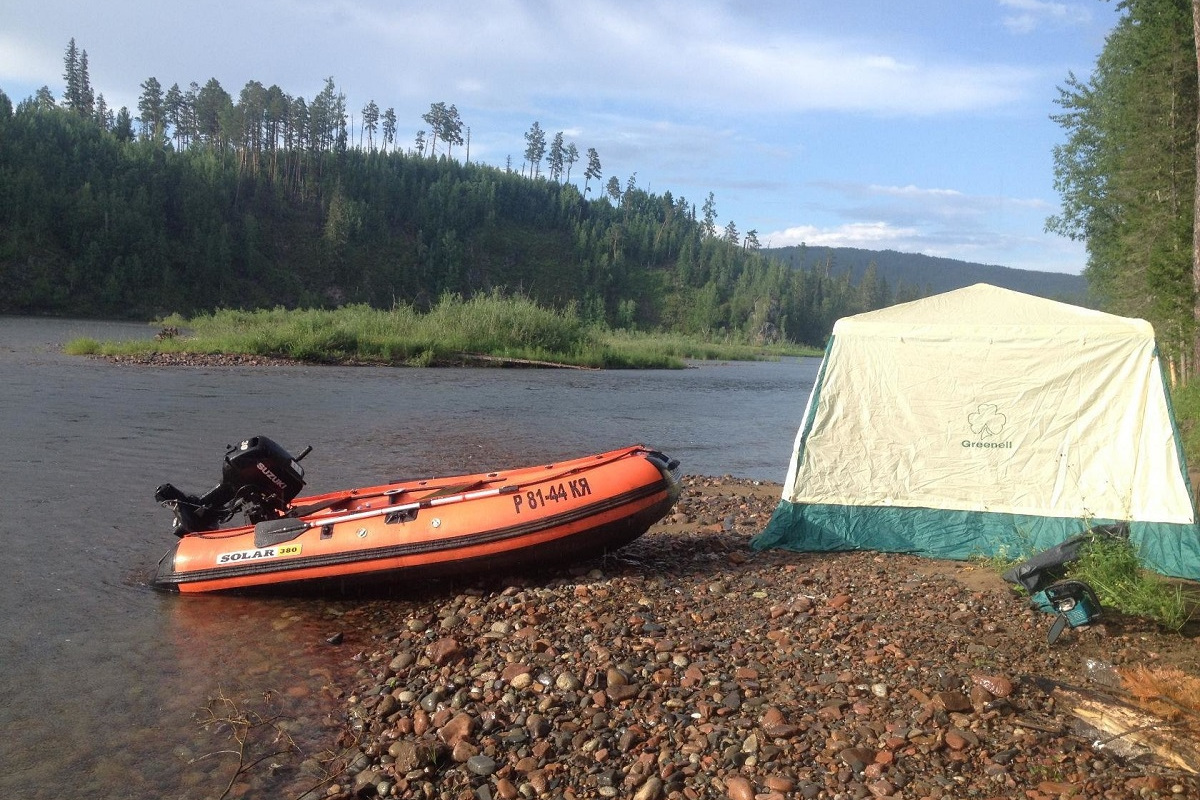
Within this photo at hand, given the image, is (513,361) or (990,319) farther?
(513,361)

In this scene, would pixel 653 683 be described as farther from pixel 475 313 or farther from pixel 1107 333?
pixel 475 313

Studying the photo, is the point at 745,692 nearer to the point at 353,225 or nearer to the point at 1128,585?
the point at 1128,585

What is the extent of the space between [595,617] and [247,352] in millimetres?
30989

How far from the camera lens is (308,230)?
297 ft

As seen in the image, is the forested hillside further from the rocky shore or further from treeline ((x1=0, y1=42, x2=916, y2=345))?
the rocky shore

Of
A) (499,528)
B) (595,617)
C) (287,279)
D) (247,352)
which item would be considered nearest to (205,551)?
(499,528)

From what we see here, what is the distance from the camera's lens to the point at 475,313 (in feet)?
134

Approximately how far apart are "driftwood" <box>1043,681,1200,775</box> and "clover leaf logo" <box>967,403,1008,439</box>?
9.20 feet

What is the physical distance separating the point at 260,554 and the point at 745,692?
13.9ft

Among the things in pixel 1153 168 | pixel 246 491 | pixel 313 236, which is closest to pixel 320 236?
pixel 313 236

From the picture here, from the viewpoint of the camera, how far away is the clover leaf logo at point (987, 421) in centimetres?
679

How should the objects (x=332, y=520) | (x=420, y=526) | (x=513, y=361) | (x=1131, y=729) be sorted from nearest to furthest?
(x=1131, y=729)
(x=420, y=526)
(x=332, y=520)
(x=513, y=361)

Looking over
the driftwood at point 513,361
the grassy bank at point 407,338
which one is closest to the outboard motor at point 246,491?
the grassy bank at point 407,338

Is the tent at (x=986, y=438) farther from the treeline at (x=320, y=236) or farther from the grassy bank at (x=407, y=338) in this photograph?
the treeline at (x=320, y=236)
